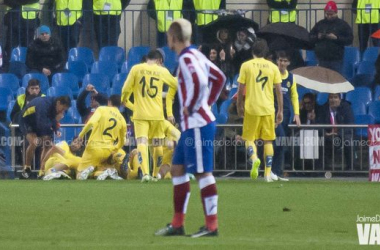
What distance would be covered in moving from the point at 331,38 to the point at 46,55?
577 cm

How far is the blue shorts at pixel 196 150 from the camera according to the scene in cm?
1218

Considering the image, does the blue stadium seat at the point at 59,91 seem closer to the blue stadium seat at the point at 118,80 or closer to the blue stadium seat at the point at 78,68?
the blue stadium seat at the point at 118,80

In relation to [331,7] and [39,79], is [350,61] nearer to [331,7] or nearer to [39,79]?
[331,7]

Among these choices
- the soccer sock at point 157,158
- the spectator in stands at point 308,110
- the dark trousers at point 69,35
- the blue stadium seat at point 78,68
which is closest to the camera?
the soccer sock at point 157,158

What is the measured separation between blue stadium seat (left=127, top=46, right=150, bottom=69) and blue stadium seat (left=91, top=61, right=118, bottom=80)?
34 centimetres

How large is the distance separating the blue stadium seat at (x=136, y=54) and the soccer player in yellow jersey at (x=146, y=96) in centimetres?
619

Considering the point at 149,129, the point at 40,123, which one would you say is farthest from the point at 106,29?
the point at 149,129

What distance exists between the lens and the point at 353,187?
67.4ft

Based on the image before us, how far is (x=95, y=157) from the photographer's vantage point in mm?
23594

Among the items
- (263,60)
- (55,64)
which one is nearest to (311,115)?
(263,60)

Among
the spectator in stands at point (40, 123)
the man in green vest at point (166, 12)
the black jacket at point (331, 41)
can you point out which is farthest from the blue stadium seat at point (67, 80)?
the black jacket at point (331, 41)

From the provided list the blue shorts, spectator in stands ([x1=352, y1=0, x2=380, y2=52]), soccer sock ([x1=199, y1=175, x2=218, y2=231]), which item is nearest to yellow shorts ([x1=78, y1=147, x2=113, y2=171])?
spectator in stands ([x1=352, y1=0, x2=380, y2=52])

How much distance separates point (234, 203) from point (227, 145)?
7.54 metres

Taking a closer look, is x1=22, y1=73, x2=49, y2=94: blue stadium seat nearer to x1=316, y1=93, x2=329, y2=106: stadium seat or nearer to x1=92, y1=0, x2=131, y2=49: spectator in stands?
x1=92, y1=0, x2=131, y2=49: spectator in stands
